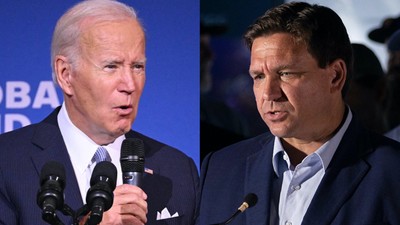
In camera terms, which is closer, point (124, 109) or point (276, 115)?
point (276, 115)

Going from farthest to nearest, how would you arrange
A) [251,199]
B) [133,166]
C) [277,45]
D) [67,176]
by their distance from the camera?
[67,176]
[277,45]
[251,199]
[133,166]

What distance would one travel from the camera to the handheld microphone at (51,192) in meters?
2.78

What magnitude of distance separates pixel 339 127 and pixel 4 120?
1.62 m

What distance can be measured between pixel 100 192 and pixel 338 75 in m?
1.17

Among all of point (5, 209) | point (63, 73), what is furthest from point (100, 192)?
point (63, 73)

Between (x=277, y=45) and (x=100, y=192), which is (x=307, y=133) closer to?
(x=277, y=45)

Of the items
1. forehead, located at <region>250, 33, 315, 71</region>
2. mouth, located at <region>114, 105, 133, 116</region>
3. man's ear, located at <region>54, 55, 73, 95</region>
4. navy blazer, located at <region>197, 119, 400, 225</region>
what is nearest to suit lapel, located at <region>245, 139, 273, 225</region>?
navy blazer, located at <region>197, 119, 400, 225</region>

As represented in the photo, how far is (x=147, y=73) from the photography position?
4254 millimetres

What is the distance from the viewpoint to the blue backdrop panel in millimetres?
4258

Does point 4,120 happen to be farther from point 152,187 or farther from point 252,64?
point 252,64

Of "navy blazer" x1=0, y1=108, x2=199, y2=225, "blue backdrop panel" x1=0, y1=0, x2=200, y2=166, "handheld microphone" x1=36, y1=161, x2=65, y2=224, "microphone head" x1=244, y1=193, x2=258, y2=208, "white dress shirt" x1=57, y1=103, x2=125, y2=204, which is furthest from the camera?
"blue backdrop panel" x1=0, y1=0, x2=200, y2=166

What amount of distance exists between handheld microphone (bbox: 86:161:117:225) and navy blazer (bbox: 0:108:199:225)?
0.79 meters

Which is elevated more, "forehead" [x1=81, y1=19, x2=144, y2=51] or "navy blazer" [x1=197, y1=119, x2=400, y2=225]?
"forehead" [x1=81, y1=19, x2=144, y2=51]

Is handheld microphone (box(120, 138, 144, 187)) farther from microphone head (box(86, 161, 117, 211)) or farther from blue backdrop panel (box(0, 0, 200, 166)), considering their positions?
blue backdrop panel (box(0, 0, 200, 166))
